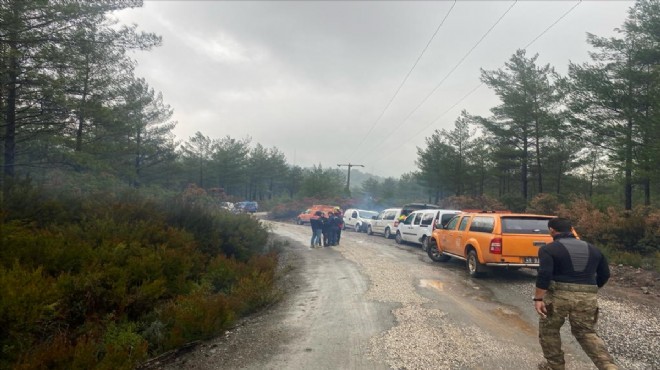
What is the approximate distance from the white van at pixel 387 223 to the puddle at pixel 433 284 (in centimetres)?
1306

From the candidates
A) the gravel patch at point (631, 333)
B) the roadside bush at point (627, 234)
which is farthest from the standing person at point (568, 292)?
the roadside bush at point (627, 234)

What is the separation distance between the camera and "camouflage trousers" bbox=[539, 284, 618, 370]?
4.01m

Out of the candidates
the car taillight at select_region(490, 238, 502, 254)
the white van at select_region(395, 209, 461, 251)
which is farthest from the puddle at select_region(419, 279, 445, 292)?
the white van at select_region(395, 209, 461, 251)

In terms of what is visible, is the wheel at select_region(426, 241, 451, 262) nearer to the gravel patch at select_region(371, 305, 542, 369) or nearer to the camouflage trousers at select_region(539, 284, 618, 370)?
the gravel patch at select_region(371, 305, 542, 369)

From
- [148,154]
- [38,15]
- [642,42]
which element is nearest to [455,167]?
[642,42]

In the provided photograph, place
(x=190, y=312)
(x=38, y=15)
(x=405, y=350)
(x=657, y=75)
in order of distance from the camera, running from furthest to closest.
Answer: (x=657, y=75) < (x=38, y=15) < (x=190, y=312) < (x=405, y=350)

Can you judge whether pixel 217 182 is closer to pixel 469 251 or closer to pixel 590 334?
pixel 469 251

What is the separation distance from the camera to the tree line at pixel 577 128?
60.4 feet

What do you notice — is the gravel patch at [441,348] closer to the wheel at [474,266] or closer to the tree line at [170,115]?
the wheel at [474,266]

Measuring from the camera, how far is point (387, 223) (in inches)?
928

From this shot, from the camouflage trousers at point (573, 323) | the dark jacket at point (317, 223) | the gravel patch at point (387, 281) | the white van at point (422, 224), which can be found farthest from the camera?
the dark jacket at point (317, 223)

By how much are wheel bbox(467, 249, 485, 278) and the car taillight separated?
0.71 m

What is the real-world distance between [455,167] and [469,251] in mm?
28272

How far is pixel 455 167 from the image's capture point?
1469 inches
